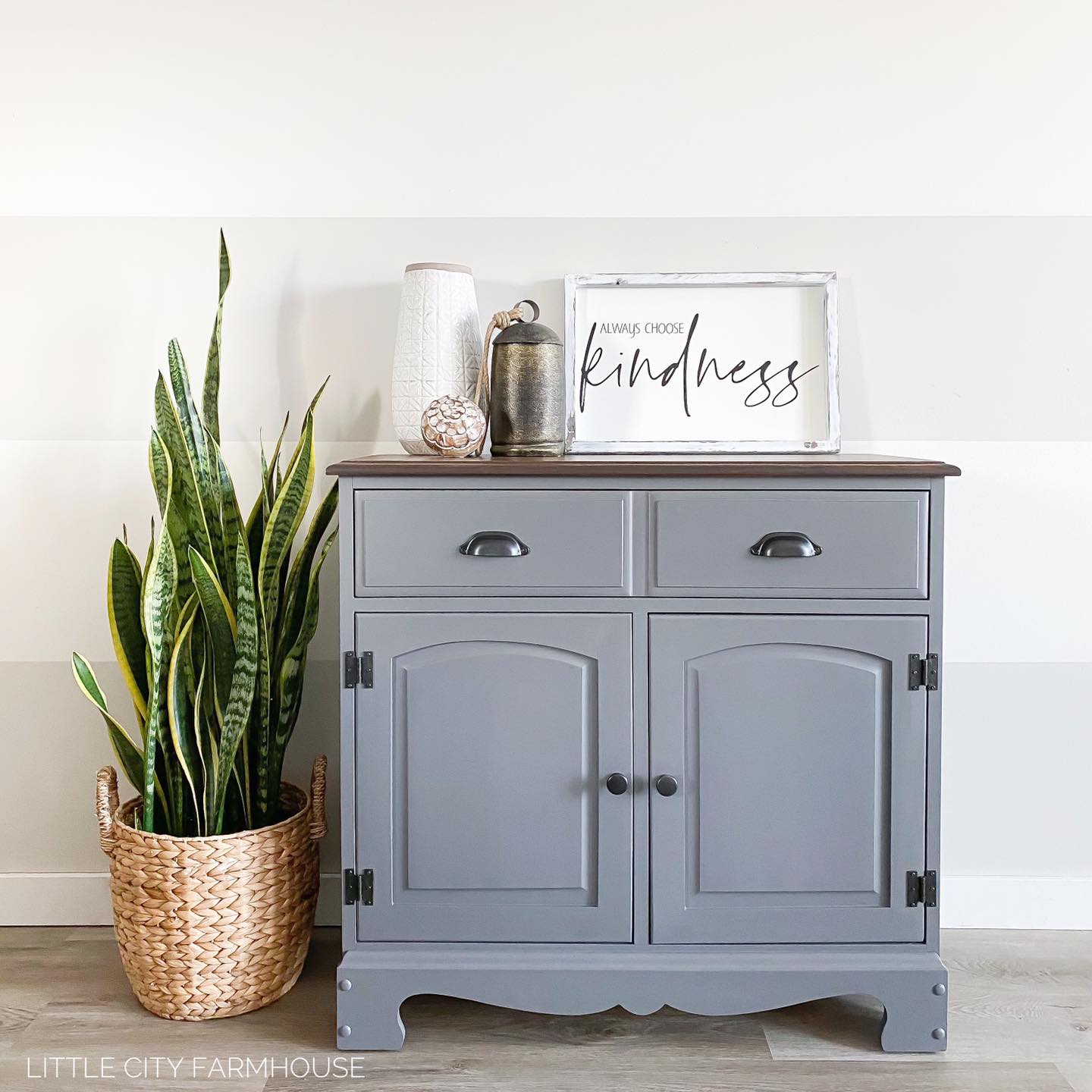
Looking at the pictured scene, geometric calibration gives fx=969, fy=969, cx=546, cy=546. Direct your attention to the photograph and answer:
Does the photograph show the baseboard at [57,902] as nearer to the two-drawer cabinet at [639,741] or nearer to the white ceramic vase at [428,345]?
the two-drawer cabinet at [639,741]

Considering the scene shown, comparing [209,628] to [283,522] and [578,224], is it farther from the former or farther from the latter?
[578,224]

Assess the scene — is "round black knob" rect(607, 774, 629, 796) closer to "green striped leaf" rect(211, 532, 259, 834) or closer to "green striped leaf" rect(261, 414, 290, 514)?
"green striped leaf" rect(211, 532, 259, 834)

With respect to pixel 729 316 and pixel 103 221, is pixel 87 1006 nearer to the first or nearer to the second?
pixel 103 221

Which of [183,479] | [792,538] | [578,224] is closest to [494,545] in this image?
[792,538]

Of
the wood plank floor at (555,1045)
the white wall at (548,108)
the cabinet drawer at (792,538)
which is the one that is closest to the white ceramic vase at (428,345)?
the white wall at (548,108)

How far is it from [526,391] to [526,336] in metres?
0.10

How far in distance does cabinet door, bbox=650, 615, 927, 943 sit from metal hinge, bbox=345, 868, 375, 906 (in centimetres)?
47

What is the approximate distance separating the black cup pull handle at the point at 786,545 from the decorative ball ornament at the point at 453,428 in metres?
0.54

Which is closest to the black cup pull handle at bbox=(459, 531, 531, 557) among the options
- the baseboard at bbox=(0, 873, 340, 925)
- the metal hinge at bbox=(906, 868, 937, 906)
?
the metal hinge at bbox=(906, 868, 937, 906)

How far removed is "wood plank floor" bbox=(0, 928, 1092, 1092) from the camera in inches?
60.7

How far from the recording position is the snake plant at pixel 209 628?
1673 millimetres

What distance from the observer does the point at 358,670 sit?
1606 millimetres

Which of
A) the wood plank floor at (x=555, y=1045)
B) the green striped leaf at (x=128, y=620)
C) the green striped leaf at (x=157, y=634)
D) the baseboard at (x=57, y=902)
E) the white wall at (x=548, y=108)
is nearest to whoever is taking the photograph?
the wood plank floor at (x=555, y=1045)

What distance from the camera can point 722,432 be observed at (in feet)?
6.61
